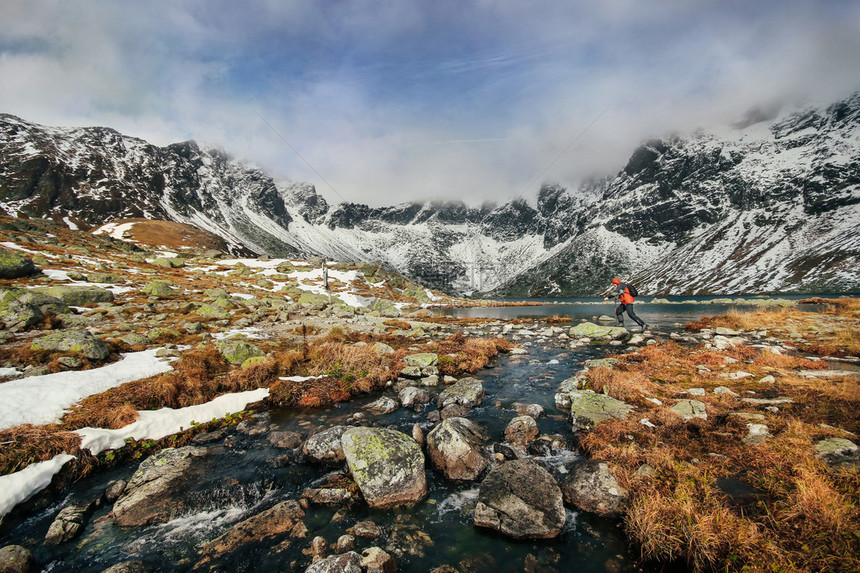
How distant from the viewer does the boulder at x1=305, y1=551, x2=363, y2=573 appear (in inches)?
223

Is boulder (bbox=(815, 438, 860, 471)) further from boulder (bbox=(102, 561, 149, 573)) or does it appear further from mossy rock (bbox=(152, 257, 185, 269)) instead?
mossy rock (bbox=(152, 257, 185, 269))

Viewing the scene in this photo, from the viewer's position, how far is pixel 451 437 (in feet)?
31.5

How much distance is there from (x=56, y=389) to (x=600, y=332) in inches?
1356

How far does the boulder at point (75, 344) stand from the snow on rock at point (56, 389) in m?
1.17

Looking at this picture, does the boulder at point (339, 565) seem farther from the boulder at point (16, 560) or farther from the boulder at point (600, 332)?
the boulder at point (600, 332)

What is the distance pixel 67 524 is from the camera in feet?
23.6

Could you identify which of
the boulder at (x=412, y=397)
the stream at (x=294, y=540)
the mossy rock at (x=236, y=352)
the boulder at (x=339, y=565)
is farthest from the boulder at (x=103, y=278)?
the boulder at (x=339, y=565)

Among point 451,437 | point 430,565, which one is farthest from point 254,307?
point 430,565

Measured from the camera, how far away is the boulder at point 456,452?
900 cm

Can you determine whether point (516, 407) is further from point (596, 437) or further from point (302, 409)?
point (302, 409)

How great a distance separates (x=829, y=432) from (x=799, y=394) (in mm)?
3835

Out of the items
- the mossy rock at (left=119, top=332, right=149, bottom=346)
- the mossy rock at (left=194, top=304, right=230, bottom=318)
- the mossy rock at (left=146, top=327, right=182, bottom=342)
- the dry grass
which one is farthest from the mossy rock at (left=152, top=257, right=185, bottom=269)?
the dry grass

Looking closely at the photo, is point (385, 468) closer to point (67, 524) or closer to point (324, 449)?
point (324, 449)

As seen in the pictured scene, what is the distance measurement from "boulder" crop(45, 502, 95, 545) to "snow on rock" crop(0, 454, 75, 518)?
1.05 meters
